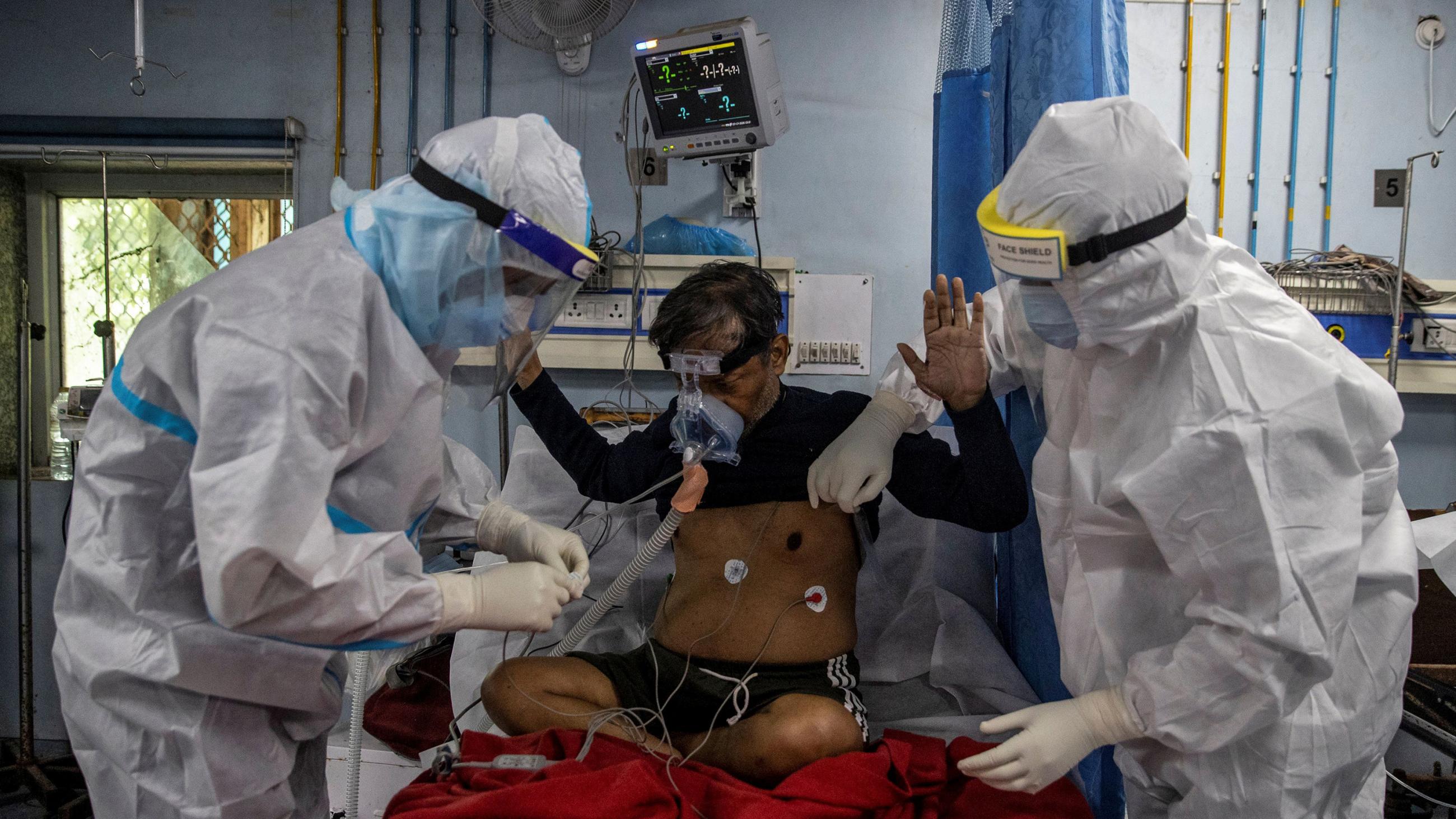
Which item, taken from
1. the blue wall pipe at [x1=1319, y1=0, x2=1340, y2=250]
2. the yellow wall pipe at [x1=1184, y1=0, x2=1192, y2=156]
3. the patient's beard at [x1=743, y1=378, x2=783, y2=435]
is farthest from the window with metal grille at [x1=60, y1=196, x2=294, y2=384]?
the blue wall pipe at [x1=1319, y1=0, x2=1340, y2=250]

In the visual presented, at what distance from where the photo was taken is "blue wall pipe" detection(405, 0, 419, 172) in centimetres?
261

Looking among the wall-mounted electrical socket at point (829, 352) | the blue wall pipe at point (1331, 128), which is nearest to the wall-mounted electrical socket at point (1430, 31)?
the blue wall pipe at point (1331, 128)

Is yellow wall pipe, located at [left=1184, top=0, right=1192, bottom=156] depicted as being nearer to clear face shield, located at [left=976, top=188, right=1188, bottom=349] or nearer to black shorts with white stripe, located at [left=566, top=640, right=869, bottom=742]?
clear face shield, located at [left=976, top=188, right=1188, bottom=349]

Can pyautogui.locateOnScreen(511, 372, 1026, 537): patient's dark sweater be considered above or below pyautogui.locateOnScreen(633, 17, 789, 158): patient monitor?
below

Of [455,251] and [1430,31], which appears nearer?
[455,251]

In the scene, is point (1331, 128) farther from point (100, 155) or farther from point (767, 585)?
point (100, 155)

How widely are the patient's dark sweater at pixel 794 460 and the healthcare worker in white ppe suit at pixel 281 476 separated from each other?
715 millimetres

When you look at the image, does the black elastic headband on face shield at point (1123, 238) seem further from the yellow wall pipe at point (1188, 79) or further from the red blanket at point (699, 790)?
the yellow wall pipe at point (1188, 79)

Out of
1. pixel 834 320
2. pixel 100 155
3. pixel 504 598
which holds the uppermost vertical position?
pixel 100 155

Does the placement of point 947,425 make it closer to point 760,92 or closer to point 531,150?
point 760,92

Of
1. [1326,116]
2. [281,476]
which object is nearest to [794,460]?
[281,476]

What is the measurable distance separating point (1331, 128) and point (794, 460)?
1963 millimetres

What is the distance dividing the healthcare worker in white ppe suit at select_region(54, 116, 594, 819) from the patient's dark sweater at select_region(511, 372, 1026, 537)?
0.71 m

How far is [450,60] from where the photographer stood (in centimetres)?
262
